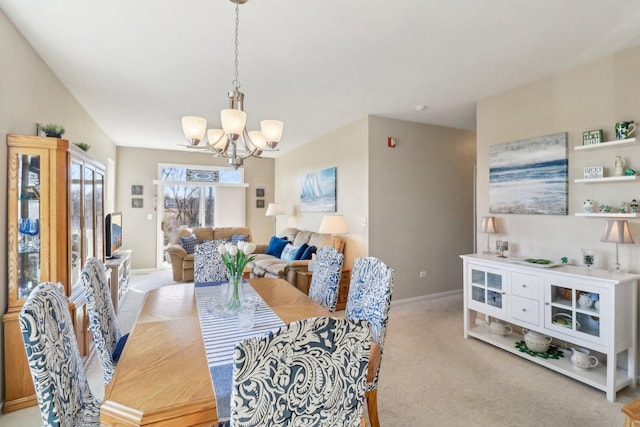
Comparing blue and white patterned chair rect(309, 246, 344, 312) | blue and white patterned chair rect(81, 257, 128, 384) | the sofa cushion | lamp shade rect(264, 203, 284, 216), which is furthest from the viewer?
lamp shade rect(264, 203, 284, 216)

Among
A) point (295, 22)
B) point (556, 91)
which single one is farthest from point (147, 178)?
point (556, 91)

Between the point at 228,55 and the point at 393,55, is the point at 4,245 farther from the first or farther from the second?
the point at 393,55

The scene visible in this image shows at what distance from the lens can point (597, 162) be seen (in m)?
2.80

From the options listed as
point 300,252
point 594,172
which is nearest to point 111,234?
point 300,252

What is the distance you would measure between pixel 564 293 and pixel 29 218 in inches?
164

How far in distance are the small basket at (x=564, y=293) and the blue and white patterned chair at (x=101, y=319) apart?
3252mm

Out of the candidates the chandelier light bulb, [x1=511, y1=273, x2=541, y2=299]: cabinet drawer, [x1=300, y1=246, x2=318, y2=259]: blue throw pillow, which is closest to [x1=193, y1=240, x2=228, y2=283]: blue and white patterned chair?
the chandelier light bulb

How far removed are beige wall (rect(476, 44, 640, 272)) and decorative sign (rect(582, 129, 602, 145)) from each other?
10 centimetres

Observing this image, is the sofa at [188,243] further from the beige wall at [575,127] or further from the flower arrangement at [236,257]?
the beige wall at [575,127]

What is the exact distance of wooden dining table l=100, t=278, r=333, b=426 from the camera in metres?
1.05

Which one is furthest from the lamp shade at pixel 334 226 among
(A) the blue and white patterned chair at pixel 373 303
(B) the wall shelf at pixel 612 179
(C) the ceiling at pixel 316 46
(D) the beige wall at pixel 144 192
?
(D) the beige wall at pixel 144 192

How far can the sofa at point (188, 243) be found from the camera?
6023mm

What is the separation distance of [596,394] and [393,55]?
304 cm

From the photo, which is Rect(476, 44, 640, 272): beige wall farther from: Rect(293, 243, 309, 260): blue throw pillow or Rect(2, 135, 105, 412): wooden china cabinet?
Rect(2, 135, 105, 412): wooden china cabinet
